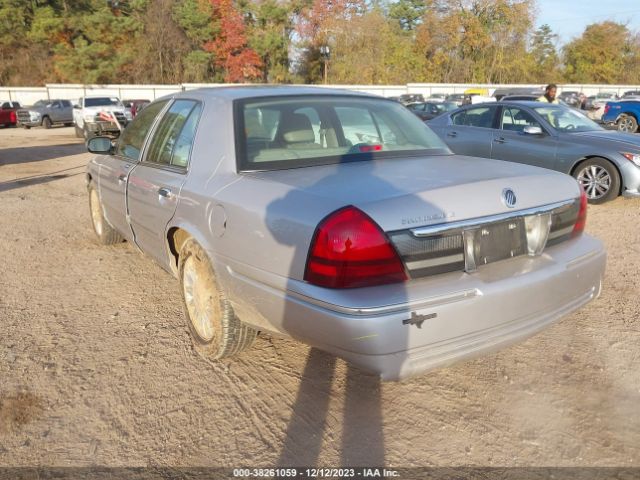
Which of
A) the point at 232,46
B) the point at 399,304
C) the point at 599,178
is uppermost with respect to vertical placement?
the point at 232,46

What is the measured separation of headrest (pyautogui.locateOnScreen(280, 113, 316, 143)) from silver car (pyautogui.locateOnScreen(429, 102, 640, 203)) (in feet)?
18.4

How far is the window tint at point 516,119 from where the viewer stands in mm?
8258

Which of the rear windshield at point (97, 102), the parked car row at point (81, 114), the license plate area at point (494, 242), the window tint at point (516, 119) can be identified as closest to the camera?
the license plate area at point (494, 242)

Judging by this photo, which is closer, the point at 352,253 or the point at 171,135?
the point at 352,253

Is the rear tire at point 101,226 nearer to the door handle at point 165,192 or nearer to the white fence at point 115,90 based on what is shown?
the door handle at point 165,192

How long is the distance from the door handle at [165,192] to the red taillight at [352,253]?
1.41 meters

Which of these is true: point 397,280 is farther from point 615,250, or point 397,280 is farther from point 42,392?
point 615,250

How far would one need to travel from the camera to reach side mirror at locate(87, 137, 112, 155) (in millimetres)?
4594

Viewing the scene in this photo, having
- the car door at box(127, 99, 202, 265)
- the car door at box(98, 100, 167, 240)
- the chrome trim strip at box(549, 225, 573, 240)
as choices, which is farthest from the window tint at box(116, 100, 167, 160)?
the chrome trim strip at box(549, 225, 573, 240)

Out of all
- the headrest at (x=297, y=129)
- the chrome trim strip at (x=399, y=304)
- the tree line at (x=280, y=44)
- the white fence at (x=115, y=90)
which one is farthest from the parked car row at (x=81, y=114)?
the tree line at (x=280, y=44)

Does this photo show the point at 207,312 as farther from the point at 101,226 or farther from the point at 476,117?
the point at 476,117

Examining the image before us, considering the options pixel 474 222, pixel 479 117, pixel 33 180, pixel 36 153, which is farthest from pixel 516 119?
pixel 36 153

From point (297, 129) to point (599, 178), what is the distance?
601 centimetres

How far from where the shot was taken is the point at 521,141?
8195 millimetres
